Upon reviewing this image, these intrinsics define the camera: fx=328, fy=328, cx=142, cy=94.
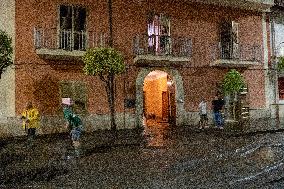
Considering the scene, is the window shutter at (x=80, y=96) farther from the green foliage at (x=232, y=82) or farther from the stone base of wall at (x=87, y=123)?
the green foliage at (x=232, y=82)

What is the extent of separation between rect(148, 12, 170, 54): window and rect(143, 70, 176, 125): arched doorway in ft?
6.02

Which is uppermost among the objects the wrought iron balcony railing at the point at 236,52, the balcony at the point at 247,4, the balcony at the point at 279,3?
the balcony at the point at 279,3

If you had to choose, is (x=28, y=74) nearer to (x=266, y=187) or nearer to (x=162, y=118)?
(x=162, y=118)

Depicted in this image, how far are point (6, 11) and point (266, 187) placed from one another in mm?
12700

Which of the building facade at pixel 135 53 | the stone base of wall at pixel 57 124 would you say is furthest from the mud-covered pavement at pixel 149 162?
the building facade at pixel 135 53

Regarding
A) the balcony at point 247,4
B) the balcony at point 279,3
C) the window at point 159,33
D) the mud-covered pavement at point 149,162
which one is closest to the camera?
the mud-covered pavement at point 149,162

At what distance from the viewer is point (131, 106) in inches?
647

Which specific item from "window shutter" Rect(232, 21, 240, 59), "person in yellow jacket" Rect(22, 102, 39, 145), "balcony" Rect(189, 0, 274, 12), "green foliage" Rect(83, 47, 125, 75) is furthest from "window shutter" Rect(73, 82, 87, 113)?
"window shutter" Rect(232, 21, 240, 59)

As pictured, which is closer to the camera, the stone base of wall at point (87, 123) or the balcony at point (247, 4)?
the stone base of wall at point (87, 123)

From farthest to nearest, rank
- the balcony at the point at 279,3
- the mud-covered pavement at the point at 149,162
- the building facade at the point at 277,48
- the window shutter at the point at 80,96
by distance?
the balcony at the point at 279,3, the building facade at the point at 277,48, the window shutter at the point at 80,96, the mud-covered pavement at the point at 149,162

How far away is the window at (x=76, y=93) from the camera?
15.1m

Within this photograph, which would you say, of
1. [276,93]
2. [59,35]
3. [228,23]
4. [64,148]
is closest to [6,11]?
[59,35]

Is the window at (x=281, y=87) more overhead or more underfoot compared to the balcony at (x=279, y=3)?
more underfoot

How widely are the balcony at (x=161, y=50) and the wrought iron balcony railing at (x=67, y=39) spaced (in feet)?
5.81
